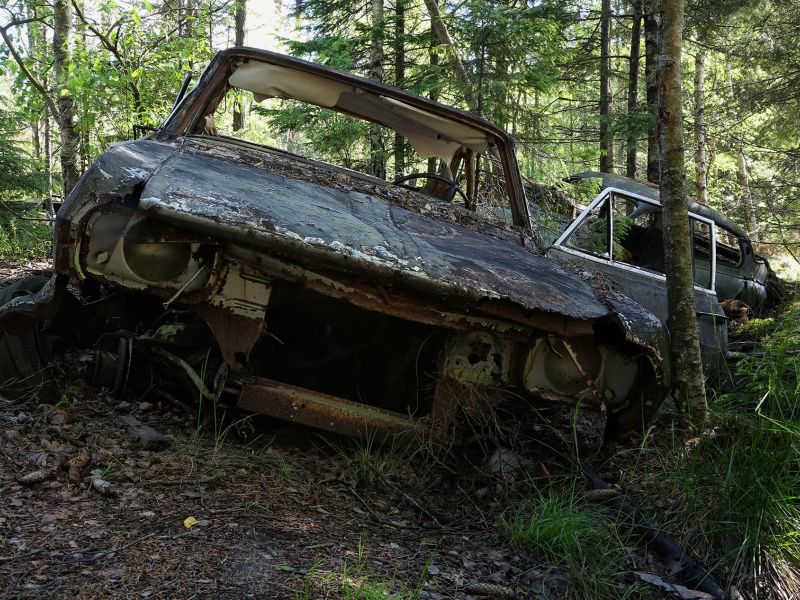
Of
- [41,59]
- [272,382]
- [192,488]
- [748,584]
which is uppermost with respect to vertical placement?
[41,59]

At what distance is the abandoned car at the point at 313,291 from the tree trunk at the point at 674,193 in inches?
19.3

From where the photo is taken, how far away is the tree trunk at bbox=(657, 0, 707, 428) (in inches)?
135

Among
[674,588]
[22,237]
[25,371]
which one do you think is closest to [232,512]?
[25,371]

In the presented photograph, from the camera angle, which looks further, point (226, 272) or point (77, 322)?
point (77, 322)

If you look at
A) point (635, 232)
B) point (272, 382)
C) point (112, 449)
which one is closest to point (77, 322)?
point (112, 449)

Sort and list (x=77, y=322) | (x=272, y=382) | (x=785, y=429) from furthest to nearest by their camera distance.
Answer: (x=77, y=322) < (x=272, y=382) < (x=785, y=429)

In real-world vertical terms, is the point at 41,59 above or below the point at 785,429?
above

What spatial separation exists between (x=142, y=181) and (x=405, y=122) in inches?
84.8

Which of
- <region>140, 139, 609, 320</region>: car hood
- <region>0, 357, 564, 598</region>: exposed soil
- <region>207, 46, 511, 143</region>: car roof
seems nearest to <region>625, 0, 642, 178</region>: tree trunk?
<region>207, 46, 511, 143</region>: car roof

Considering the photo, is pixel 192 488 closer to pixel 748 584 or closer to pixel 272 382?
pixel 272 382

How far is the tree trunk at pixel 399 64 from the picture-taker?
9.61 metres

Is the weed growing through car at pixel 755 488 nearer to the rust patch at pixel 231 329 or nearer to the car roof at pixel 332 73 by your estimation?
the rust patch at pixel 231 329

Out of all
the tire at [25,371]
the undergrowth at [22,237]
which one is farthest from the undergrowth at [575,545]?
the undergrowth at [22,237]

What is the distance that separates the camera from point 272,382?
2.74 metres
